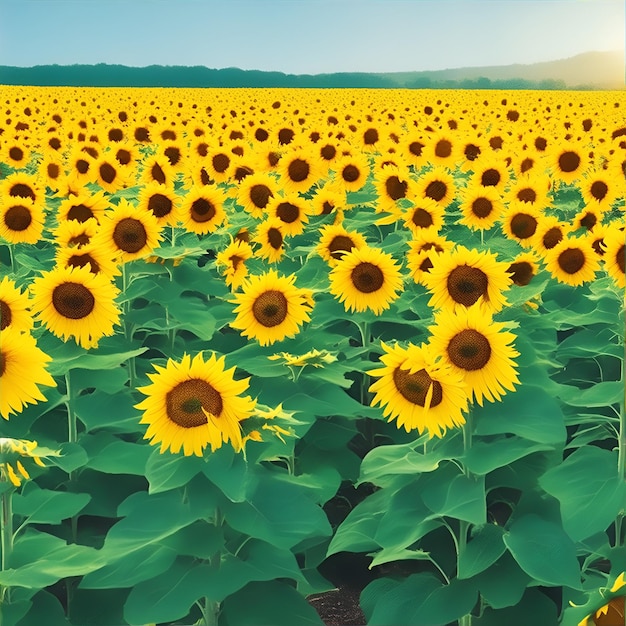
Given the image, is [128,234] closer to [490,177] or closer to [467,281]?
[467,281]

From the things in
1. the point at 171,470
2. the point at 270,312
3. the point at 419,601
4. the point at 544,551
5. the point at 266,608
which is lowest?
the point at 419,601

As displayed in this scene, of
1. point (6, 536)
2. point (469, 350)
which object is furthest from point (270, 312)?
point (6, 536)

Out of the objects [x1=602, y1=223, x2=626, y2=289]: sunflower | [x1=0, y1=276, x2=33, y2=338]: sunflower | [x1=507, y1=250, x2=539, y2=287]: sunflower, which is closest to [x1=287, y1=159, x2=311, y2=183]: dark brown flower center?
[x1=507, y1=250, x2=539, y2=287]: sunflower

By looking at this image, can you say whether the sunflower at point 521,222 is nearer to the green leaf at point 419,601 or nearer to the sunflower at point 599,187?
the sunflower at point 599,187

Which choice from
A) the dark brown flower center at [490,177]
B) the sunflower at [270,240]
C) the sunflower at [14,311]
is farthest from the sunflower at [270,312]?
the dark brown flower center at [490,177]

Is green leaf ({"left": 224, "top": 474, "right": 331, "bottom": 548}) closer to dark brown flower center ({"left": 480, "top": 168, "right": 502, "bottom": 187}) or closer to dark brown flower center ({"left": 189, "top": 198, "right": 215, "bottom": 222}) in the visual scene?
dark brown flower center ({"left": 189, "top": 198, "right": 215, "bottom": 222})

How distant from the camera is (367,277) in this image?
4.65m

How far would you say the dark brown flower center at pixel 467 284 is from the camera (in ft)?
12.2

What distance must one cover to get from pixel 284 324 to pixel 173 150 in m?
6.27

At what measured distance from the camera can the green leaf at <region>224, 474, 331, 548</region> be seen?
8.63 ft

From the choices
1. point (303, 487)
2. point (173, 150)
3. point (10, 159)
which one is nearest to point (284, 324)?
point (303, 487)

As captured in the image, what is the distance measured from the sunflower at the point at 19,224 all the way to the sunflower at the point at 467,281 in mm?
3438

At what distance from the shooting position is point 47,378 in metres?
2.94

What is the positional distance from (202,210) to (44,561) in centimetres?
391
